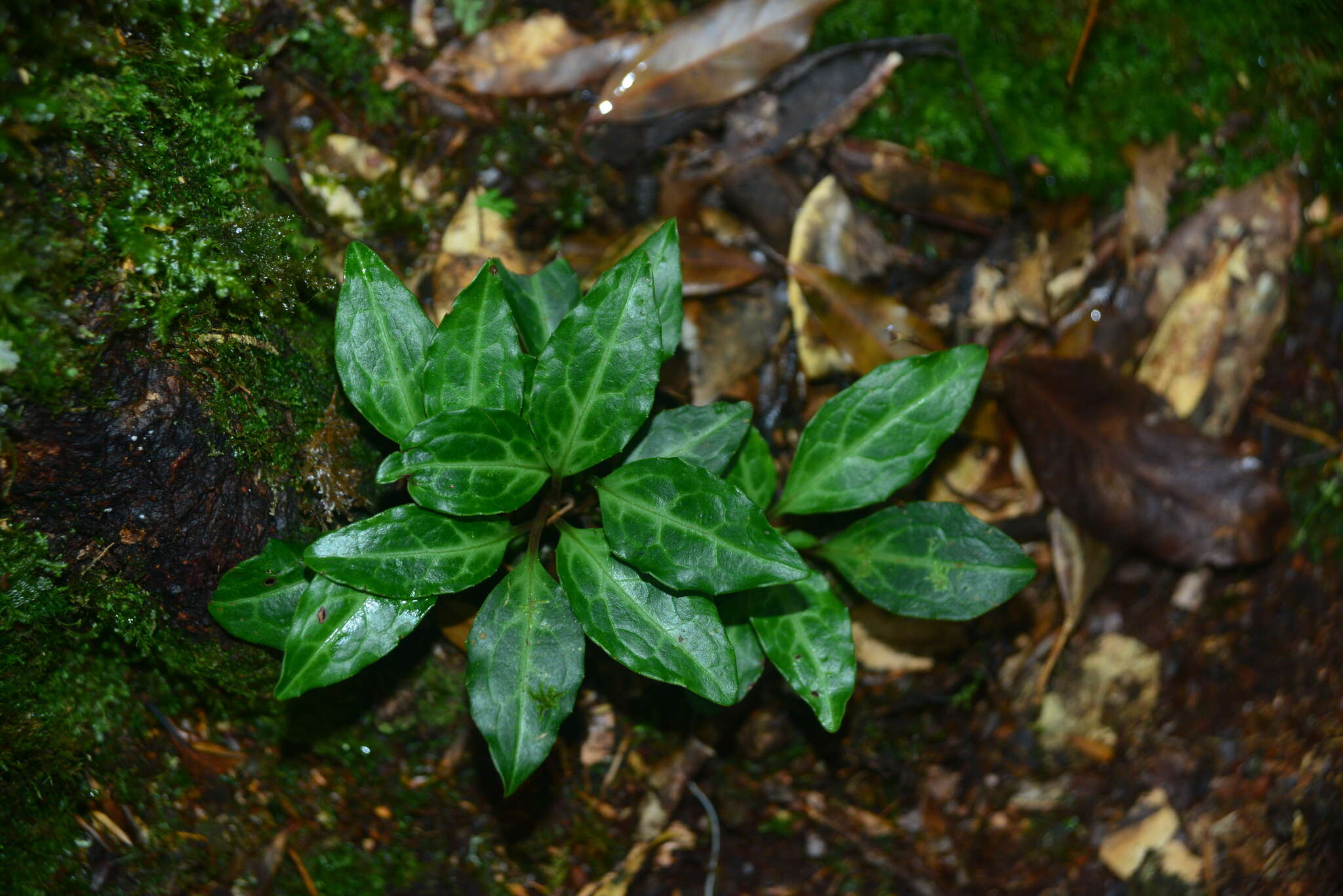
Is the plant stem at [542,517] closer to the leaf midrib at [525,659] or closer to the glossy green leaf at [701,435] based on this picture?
the leaf midrib at [525,659]

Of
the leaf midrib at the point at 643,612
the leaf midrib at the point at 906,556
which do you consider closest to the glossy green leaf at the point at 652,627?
the leaf midrib at the point at 643,612

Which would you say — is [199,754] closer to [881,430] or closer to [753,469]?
[753,469]

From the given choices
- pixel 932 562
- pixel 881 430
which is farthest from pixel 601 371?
pixel 932 562

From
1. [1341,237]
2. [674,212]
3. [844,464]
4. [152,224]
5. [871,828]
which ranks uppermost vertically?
[152,224]

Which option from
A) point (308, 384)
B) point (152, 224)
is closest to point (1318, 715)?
point (308, 384)

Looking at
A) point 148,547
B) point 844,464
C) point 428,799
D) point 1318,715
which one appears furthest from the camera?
point 1318,715

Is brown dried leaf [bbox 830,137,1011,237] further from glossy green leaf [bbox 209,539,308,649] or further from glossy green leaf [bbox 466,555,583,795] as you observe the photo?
glossy green leaf [bbox 209,539,308,649]

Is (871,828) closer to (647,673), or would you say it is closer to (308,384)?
(647,673)
